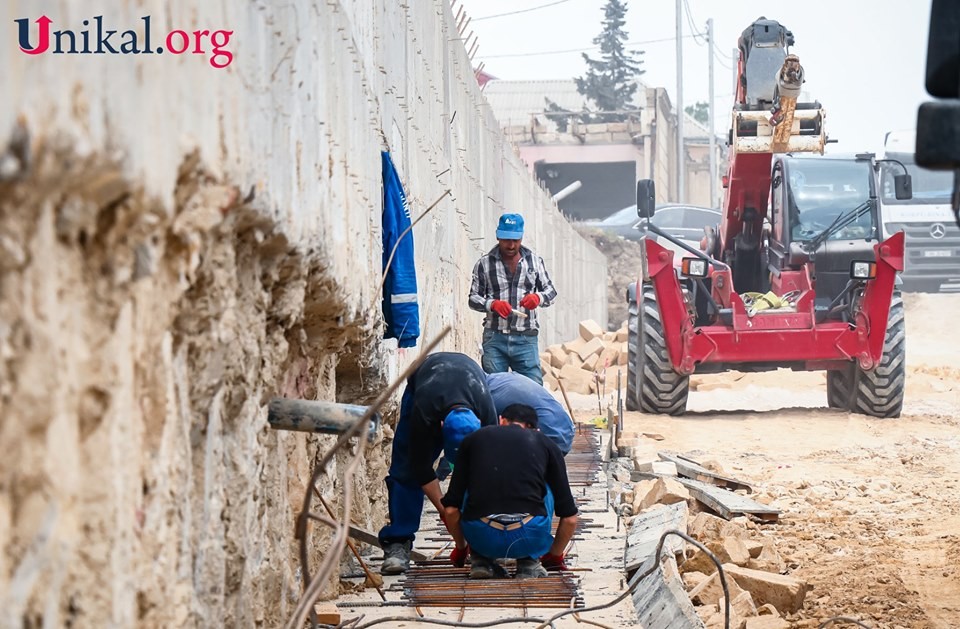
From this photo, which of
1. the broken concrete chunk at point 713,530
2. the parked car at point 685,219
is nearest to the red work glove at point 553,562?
the broken concrete chunk at point 713,530

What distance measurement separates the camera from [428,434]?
6.02 meters

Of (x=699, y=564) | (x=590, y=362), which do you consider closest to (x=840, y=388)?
(x=590, y=362)

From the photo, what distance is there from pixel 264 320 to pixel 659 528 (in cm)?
341

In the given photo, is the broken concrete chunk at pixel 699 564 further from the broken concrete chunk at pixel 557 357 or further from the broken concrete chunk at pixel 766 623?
the broken concrete chunk at pixel 557 357

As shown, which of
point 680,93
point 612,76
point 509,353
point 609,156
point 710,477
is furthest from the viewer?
point 612,76

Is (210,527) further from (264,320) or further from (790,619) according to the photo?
(790,619)

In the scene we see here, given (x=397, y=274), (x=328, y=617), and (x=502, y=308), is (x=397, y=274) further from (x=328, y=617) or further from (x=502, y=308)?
(x=502, y=308)

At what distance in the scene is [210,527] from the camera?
10.3 ft

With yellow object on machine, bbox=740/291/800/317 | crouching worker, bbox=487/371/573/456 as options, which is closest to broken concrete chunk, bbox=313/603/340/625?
crouching worker, bbox=487/371/573/456

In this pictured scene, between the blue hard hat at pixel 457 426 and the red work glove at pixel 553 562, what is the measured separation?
66 centimetres

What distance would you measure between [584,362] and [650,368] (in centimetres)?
505

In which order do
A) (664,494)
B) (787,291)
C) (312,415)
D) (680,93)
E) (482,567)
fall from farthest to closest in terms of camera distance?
(680,93) < (787,291) < (664,494) < (482,567) < (312,415)

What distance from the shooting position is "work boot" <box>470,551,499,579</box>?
5809 mm

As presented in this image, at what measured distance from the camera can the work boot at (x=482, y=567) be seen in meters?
5.81
